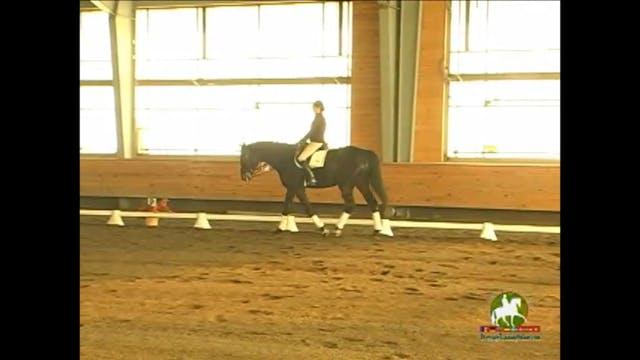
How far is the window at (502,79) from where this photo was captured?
33.1ft

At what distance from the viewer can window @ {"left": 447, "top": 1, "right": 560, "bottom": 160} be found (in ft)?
33.1

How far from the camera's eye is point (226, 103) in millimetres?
11758

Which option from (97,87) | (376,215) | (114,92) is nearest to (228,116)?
(114,92)

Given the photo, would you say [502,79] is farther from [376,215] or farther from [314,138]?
[314,138]

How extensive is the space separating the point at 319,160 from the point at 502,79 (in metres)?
3.85

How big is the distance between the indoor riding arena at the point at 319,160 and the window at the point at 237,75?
29 mm

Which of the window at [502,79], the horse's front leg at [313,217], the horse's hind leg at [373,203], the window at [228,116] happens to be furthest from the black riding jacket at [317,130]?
the window at [502,79]

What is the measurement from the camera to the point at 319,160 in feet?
28.6

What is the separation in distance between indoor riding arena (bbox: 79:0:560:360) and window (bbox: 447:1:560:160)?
25mm

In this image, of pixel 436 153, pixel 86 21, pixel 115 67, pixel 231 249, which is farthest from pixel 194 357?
pixel 86 21

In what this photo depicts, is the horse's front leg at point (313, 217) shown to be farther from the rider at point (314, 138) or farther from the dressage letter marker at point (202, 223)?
the dressage letter marker at point (202, 223)
